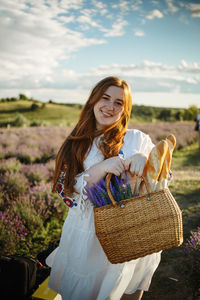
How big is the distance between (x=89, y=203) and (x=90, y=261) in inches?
18.4

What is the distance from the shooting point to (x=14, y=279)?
2156 mm

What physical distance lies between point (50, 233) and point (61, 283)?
174cm

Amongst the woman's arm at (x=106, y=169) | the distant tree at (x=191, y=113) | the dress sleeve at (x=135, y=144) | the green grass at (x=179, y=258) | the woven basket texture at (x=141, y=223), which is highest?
the distant tree at (x=191, y=113)

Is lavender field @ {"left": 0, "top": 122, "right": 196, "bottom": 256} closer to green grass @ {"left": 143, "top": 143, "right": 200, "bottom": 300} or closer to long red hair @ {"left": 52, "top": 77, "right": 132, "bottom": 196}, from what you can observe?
green grass @ {"left": 143, "top": 143, "right": 200, "bottom": 300}

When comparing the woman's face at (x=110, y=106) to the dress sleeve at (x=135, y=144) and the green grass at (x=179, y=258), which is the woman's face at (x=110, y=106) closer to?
the dress sleeve at (x=135, y=144)

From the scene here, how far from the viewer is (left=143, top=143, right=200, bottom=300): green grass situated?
8.50 ft

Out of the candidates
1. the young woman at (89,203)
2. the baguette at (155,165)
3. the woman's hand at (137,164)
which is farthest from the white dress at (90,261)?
the baguette at (155,165)

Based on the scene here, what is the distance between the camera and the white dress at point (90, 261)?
1805mm

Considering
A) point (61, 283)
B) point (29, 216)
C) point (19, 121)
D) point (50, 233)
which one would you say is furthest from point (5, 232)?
point (19, 121)

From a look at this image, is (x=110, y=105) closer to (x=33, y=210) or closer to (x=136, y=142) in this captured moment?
(x=136, y=142)

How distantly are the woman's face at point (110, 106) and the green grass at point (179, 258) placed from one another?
1830mm

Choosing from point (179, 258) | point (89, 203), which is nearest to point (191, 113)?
point (179, 258)

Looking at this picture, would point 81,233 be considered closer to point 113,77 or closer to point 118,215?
point 118,215

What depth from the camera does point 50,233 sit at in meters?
3.68
